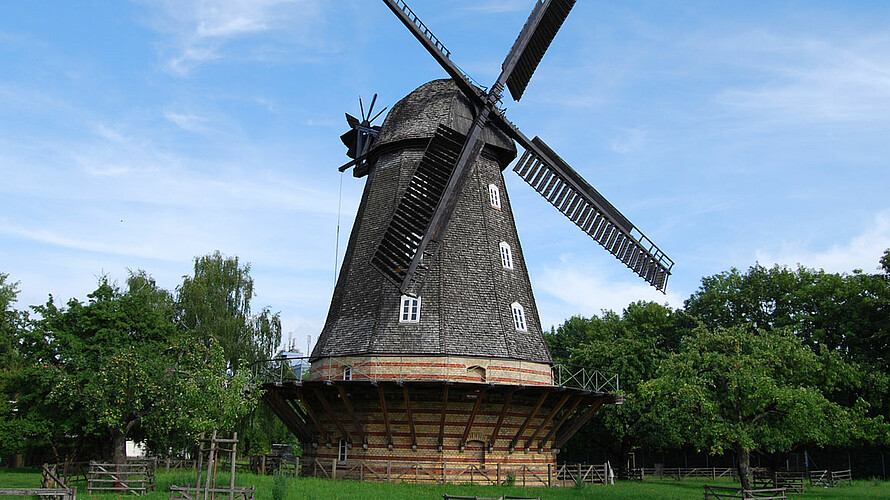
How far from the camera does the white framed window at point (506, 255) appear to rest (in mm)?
23312

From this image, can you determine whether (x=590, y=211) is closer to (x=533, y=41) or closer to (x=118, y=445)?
(x=533, y=41)

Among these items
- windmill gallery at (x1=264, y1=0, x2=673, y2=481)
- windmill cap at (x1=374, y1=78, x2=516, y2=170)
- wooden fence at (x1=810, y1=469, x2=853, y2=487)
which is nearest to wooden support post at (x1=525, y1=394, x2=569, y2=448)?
windmill gallery at (x1=264, y1=0, x2=673, y2=481)

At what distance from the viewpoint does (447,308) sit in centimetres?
2141

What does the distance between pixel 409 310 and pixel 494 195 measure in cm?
531

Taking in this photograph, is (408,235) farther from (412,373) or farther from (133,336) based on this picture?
(133,336)

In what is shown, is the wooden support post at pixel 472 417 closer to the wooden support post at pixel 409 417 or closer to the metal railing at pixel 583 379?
the wooden support post at pixel 409 417

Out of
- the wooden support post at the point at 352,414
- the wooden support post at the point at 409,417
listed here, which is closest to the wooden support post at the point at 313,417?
the wooden support post at the point at 352,414

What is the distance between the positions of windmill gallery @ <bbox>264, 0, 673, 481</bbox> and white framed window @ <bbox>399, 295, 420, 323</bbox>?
44 mm

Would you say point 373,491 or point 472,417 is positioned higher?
point 472,417

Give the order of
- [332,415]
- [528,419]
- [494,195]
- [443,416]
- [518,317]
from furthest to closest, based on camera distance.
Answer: [494,195]
[518,317]
[528,419]
[332,415]
[443,416]

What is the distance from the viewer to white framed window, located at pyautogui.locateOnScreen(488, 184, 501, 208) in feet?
79.0

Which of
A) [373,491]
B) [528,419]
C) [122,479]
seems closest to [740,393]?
[528,419]

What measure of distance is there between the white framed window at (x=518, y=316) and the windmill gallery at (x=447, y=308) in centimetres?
7

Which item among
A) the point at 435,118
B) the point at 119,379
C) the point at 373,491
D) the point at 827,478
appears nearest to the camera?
the point at 373,491
